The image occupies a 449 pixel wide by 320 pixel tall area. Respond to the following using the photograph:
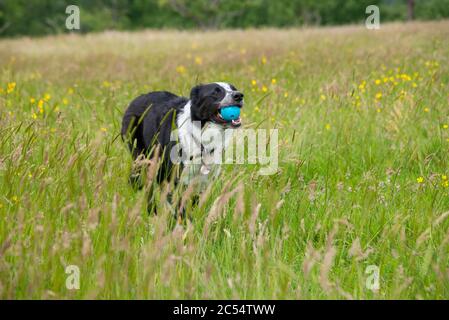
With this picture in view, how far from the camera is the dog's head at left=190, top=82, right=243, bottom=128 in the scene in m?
4.03

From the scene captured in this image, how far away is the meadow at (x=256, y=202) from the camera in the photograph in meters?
2.14

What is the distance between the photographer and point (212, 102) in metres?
4.05

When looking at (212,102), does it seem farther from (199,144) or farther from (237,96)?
(199,144)

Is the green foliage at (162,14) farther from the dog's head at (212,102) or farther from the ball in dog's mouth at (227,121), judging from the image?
the ball in dog's mouth at (227,121)

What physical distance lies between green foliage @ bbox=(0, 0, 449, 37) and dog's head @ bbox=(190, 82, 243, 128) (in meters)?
34.4

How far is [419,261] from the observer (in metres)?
2.75

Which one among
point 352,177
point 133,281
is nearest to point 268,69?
point 352,177

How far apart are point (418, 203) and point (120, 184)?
1758 mm

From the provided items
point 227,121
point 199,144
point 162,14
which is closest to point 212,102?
point 227,121

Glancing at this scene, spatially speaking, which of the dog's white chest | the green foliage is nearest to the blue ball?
the dog's white chest

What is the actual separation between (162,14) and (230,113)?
42.2 m

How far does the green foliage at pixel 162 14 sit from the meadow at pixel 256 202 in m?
32.7

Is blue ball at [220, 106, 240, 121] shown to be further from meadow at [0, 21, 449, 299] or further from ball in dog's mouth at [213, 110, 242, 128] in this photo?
meadow at [0, 21, 449, 299]
